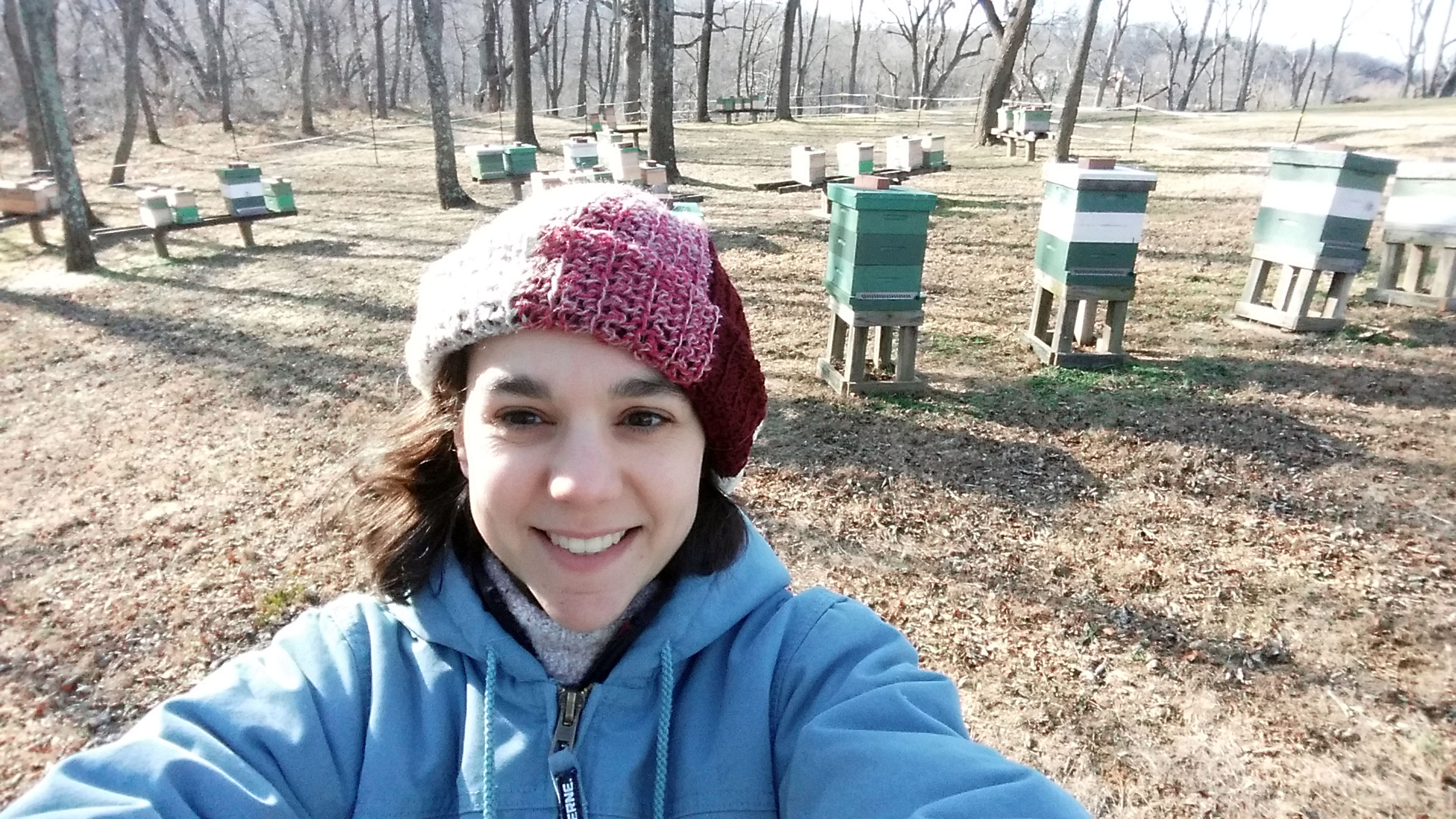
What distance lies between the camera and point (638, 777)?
137cm

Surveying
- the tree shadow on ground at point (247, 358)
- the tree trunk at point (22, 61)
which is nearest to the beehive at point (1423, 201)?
the tree shadow on ground at point (247, 358)

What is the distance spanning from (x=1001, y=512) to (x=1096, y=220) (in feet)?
8.29

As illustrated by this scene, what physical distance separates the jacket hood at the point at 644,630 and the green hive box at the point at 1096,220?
4.91 m

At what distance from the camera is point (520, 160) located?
40.5 feet

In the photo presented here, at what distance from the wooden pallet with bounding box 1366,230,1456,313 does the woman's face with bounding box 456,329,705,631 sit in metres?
8.72

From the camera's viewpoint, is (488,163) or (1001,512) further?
(488,163)

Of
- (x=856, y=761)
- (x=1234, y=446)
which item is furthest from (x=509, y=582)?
(x=1234, y=446)

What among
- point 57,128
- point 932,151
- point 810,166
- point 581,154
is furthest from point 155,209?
point 932,151

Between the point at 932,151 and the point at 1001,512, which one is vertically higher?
the point at 932,151

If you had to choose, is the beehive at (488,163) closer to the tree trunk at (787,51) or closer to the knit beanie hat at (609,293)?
the knit beanie hat at (609,293)

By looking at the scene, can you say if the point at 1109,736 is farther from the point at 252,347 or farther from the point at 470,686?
the point at 252,347

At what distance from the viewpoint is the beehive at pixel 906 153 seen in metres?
13.8

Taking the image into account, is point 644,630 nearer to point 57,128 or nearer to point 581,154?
point 57,128

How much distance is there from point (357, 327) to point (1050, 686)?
6.75 m
